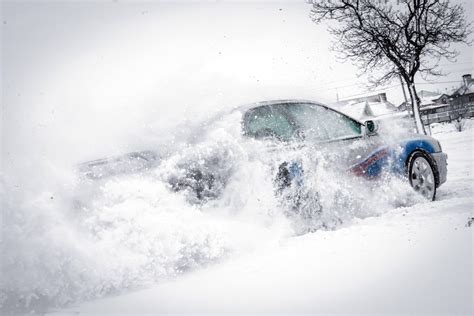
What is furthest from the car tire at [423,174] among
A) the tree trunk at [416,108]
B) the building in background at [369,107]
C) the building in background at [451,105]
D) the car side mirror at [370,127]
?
the building in background at [369,107]

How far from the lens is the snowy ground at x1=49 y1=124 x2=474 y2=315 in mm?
1963

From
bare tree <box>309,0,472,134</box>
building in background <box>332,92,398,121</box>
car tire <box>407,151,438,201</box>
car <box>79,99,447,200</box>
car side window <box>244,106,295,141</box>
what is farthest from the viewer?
building in background <box>332,92,398,121</box>

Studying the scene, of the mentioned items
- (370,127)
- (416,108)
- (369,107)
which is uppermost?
(369,107)

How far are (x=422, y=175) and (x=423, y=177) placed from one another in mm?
31

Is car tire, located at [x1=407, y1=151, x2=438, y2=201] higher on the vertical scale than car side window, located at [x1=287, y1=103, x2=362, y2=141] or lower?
lower

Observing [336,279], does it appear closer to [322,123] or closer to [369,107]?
[322,123]

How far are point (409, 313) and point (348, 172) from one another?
2611mm

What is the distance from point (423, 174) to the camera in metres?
5.18

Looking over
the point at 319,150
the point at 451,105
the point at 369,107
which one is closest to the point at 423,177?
the point at 319,150

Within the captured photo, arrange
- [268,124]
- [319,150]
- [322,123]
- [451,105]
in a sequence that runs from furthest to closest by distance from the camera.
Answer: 1. [451,105]
2. [322,123]
3. [319,150]
4. [268,124]

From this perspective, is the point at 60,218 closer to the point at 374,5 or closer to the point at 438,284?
the point at 438,284

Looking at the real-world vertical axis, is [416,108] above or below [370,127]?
above

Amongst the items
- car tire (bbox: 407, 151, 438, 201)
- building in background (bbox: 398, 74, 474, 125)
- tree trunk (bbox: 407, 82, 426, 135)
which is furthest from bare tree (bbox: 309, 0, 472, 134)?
building in background (bbox: 398, 74, 474, 125)

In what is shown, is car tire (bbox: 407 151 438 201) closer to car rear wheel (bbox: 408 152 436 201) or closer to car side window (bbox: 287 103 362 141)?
car rear wheel (bbox: 408 152 436 201)
